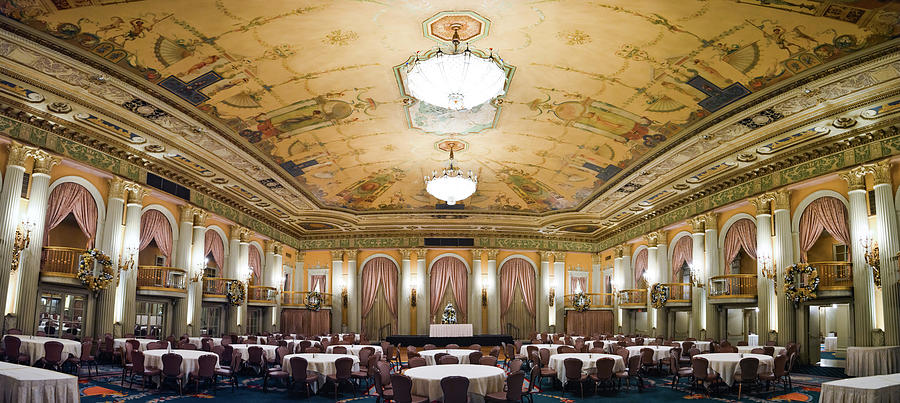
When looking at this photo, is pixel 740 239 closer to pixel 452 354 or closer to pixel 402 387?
pixel 452 354

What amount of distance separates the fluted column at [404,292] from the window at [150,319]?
11.4 metres

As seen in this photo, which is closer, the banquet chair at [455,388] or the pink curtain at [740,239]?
the banquet chair at [455,388]

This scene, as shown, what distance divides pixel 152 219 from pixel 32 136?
501 centimetres

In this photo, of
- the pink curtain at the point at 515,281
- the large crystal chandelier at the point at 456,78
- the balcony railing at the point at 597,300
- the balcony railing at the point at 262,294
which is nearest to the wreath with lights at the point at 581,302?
the balcony railing at the point at 597,300

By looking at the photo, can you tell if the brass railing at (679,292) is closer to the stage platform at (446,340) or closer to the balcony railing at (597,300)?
the balcony railing at (597,300)

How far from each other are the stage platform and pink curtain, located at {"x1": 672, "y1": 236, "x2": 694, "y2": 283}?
7553 mm

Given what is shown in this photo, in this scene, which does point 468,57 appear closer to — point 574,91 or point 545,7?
point 545,7

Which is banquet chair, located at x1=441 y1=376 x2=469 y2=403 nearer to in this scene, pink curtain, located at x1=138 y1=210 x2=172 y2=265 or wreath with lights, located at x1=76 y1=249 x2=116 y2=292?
wreath with lights, located at x1=76 y1=249 x2=116 y2=292

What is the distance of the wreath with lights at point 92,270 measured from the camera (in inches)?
578

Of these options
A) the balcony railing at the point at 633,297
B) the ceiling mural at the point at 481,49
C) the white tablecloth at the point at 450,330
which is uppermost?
the ceiling mural at the point at 481,49

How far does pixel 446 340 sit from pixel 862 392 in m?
19.2

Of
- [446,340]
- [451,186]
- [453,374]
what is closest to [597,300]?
[446,340]

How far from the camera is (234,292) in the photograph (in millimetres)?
21359

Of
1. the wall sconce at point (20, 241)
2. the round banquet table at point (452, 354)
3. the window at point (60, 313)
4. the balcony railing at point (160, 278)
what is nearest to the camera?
the round banquet table at point (452, 354)
